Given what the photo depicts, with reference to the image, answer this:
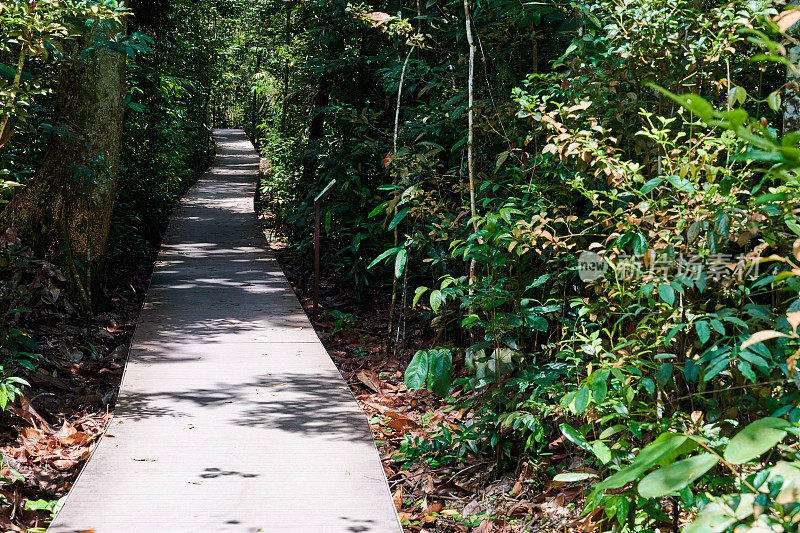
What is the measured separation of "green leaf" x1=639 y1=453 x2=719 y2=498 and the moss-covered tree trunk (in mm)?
6845

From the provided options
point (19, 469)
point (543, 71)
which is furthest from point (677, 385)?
point (19, 469)

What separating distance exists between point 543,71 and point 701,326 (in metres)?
3.05

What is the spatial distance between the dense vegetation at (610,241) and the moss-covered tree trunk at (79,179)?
2.1 inches

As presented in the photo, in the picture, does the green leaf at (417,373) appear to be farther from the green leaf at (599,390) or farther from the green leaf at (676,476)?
the green leaf at (676,476)

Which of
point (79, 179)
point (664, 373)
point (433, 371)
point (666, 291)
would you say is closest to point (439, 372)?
point (433, 371)

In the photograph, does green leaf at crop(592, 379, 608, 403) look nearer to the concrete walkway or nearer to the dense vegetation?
the dense vegetation

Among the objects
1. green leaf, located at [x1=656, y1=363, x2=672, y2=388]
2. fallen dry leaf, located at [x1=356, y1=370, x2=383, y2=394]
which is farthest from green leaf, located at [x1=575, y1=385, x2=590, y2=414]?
fallen dry leaf, located at [x1=356, y1=370, x2=383, y2=394]

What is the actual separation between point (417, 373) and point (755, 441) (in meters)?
2.75

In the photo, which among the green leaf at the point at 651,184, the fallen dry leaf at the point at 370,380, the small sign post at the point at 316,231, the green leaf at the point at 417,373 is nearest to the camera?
the green leaf at the point at 651,184

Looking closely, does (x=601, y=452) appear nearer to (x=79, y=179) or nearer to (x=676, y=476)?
(x=676, y=476)

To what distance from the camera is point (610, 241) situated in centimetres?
350

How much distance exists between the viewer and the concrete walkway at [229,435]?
11.9 ft

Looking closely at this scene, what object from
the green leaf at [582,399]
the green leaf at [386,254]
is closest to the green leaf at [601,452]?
the green leaf at [582,399]

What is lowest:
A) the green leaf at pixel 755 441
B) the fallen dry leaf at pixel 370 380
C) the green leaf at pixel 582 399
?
the fallen dry leaf at pixel 370 380
